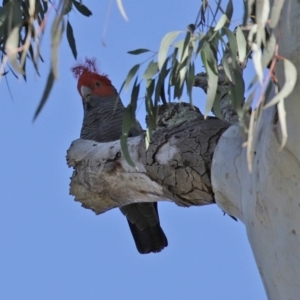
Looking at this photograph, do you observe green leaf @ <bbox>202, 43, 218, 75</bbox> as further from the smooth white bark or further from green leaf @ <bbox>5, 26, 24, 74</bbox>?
green leaf @ <bbox>5, 26, 24, 74</bbox>

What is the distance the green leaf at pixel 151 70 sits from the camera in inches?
65.7

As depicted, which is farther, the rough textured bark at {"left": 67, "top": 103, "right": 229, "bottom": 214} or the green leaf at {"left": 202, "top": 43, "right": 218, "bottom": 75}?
the rough textured bark at {"left": 67, "top": 103, "right": 229, "bottom": 214}

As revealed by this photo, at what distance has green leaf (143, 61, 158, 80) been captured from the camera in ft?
5.47

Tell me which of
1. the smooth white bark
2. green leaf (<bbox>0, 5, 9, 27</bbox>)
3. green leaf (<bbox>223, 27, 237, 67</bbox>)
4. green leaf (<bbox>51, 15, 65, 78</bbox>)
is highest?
green leaf (<bbox>0, 5, 9, 27</bbox>)

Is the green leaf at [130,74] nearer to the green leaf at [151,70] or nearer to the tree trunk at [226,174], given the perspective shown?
the green leaf at [151,70]

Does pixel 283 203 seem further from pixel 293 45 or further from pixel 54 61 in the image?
pixel 54 61

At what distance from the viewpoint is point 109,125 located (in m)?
3.65

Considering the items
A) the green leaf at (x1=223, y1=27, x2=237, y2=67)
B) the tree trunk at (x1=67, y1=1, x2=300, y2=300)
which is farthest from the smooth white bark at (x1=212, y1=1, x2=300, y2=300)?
the green leaf at (x1=223, y1=27, x2=237, y2=67)

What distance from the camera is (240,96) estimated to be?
1706 mm

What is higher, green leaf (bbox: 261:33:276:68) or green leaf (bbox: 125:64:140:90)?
green leaf (bbox: 125:64:140:90)

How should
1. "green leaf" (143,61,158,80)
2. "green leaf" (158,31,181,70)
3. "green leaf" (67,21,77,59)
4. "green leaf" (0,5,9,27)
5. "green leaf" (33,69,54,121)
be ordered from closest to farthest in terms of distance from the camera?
1. "green leaf" (33,69,54,121)
2. "green leaf" (158,31,181,70)
3. "green leaf" (143,61,158,80)
4. "green leaf" (0,5,9,27)
5. "green leaf" (67,21,77,59)

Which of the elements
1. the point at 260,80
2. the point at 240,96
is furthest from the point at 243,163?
the point at 260,80

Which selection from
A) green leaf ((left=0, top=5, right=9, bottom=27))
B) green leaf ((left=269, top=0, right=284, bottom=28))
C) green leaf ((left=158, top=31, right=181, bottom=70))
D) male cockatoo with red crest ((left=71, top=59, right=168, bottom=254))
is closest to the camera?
green leaf ((left=269, top=0, right=284, bottom=28))

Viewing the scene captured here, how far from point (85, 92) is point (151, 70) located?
8.68ft
